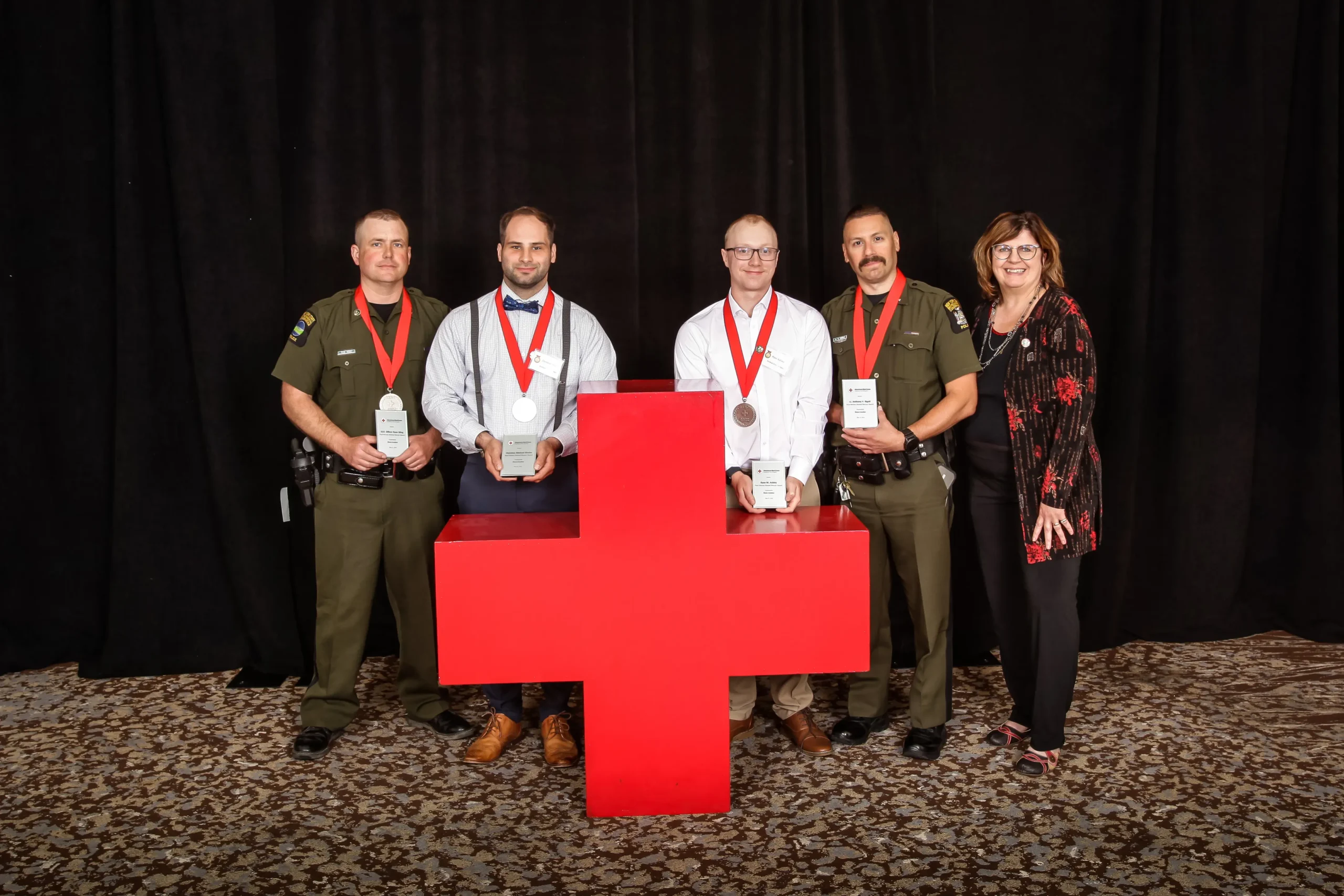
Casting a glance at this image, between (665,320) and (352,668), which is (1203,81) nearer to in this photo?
(665,320)

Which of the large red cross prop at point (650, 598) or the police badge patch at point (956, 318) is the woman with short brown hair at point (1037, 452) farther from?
the large red cross prop at point (650, 598)

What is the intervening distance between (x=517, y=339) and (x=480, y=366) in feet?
0.49

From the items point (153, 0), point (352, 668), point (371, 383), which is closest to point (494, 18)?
point (153, 0)

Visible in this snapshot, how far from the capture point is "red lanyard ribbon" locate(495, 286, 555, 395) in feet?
10.2

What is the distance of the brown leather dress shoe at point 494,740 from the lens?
3.03m

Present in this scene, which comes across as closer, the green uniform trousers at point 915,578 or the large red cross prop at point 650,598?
the large red cross prop at point 650,598

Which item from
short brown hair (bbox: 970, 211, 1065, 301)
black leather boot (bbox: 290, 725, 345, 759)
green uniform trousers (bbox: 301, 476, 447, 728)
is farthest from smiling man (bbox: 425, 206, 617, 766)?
short brown hair (bbox: 970, 211, 1065, 301)

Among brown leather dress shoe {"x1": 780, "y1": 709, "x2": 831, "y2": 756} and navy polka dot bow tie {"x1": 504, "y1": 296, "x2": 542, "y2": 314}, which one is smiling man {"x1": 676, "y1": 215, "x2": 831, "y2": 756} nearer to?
brown leather dress shoe {"x1": 780, "y1": 709, "x2": 831, "y2": 756}

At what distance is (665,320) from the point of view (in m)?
3.96

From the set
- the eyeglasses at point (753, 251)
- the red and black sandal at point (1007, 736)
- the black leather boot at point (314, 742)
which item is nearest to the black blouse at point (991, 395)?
the eyeglasses at point (753, 251)

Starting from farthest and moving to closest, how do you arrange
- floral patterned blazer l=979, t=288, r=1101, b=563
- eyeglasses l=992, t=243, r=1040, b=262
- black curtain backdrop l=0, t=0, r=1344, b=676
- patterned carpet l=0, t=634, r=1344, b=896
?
black curtain backdrop l=0, t=0, r=1344, b=676
eyeglasses l=992, t=243, r=1040, b=262
floral patterned blazer l=979, t=288, r=1101, b=563
patterned carpet l=0, t=634, r=1344, b=896

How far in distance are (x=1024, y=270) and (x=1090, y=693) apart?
5.28ft

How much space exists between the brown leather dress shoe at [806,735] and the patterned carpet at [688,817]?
0.15 ft

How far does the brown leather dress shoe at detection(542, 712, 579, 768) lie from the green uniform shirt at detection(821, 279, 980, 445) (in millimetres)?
1244
